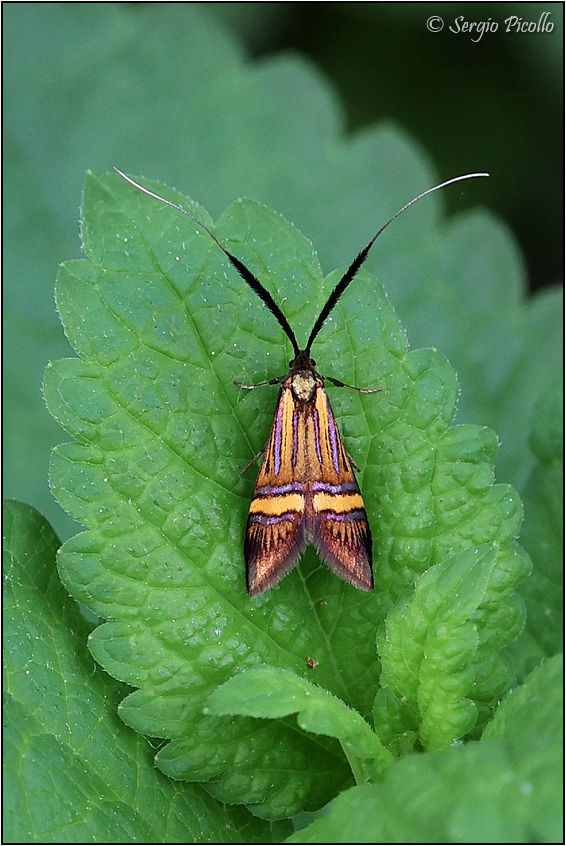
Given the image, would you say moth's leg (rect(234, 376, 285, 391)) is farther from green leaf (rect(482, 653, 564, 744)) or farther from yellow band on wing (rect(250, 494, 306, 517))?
green leaf (rect(482, 653, 564, 744))

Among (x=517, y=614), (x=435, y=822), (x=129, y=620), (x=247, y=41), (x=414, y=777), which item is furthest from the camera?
(x=247, y=41)

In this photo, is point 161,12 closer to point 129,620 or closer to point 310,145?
point 310,145

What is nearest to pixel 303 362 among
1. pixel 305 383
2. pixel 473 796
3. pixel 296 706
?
pixel 305 383

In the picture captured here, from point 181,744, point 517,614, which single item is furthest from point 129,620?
point 517,614

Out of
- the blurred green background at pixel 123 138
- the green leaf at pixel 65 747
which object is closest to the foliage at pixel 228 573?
the green leaf at pixel 65 747

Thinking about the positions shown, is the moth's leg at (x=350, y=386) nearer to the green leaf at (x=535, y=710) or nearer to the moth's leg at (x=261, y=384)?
the moth's leg at (x=261, y=384)

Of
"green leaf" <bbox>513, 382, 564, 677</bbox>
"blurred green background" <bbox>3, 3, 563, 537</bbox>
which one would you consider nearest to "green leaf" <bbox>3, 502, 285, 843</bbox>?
"green leaf" <bbox>513, 382, 564, 677</bbox>
